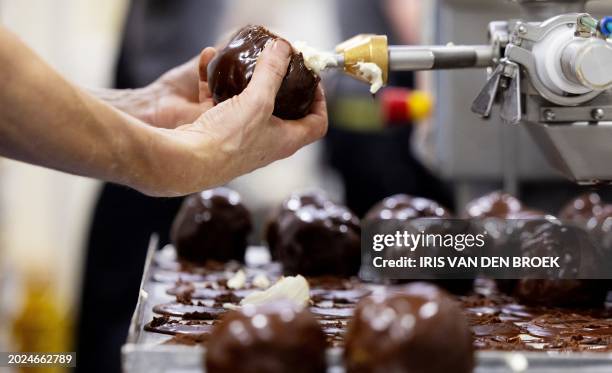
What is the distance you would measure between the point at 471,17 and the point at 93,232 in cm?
165

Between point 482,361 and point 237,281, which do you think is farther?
point 237,281

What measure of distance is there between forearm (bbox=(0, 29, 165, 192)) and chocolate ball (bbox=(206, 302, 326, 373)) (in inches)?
13.4

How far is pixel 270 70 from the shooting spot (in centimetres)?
148

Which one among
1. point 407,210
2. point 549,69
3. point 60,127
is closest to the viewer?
point 60,127

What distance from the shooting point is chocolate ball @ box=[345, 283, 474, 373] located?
39.0 inches

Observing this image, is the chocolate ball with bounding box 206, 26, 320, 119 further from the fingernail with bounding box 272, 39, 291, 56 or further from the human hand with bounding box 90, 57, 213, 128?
the human hand with bounding box 90, 57, 213, 128

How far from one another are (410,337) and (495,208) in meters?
1.01

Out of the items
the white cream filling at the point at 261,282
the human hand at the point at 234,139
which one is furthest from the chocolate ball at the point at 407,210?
the human hand at the point at 234,139

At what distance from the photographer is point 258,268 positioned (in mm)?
1994

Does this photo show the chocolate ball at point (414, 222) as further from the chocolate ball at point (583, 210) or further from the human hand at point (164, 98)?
the human hand at point (164, 98)

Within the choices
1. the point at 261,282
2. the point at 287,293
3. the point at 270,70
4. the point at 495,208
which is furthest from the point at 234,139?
the point at 495,208

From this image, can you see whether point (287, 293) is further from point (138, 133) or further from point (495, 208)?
point (495, 208)

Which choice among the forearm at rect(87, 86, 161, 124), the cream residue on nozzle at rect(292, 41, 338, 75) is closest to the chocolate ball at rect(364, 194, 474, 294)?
the cream residue on nozzle at rect(292, 41, 338, 75)

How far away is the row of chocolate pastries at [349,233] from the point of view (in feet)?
5.45
